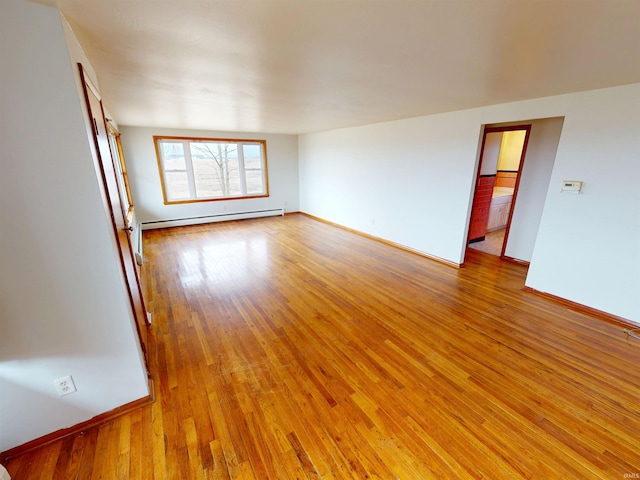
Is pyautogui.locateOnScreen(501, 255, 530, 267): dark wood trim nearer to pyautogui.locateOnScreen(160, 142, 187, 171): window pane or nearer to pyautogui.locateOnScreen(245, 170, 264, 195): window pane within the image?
pyautogui.locateOnScreen(245, 170, 264, 195): window pane

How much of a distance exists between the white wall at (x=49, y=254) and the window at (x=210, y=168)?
5.39 meters

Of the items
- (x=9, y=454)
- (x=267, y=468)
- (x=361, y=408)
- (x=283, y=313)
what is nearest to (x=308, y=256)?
(x=283, y=313)

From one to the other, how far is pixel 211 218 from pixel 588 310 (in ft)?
23.3

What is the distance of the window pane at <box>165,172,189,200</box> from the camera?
6.23 meters

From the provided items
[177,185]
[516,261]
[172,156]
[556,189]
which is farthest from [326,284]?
[172,156]

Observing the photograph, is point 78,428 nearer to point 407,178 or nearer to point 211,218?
point 407,178

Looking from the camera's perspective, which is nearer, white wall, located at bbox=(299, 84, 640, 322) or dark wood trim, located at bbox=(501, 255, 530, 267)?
white wall, located at bbox=(299, 84, 640, 322)

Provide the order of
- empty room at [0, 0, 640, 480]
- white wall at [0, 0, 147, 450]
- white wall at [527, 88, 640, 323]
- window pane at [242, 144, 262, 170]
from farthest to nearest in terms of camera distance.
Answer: window pane at [242, 144, 262, 170]
white wall at [527, 88, 640, 323]
empty room at [0, 0, 640, 480]
white wall at [0, 0, 147, 450]

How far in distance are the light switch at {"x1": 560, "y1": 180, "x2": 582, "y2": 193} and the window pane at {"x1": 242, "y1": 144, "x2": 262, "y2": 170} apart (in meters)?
6.32

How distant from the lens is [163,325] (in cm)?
266

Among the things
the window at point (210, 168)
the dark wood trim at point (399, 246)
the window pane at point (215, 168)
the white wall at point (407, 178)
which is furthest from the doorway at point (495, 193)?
the window pane at point (215, 168)

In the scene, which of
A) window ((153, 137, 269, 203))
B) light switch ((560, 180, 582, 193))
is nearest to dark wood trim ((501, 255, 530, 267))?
light switch ((560, 180, 582, 193))

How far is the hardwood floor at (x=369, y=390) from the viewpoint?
1.44 metres

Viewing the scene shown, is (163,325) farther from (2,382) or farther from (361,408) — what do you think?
(361,408)
